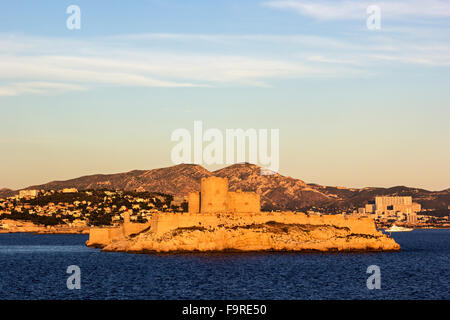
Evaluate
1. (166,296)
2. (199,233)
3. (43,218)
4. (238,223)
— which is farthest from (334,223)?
(43,218)

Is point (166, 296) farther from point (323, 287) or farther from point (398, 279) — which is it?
point (398, 279)

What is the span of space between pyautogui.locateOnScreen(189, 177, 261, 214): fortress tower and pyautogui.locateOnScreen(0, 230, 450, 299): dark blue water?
7031 millimetres

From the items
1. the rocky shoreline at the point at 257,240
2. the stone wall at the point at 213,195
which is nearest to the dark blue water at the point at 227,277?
the rocky shoreline at the point at 257,240

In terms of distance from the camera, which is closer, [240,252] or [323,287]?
[323,287]

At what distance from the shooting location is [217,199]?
73.9 m

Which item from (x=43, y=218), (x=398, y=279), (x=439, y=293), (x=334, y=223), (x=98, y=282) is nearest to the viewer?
(x=439, y=293)

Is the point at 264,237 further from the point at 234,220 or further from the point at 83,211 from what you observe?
the point at 83,211

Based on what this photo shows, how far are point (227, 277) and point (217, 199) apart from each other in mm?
24121

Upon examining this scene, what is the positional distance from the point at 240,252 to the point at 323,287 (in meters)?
27.3

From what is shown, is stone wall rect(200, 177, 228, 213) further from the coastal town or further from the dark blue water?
the coastal town

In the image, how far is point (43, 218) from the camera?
183 metres

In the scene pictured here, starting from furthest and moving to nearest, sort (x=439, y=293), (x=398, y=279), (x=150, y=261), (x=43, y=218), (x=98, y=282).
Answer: (x=43, y=218)
(x=150, y=261)
(x=398, y=279)
(x=98, y=282)
(x=439, y=293)

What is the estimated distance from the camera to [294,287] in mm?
45062

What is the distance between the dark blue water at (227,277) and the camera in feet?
137
